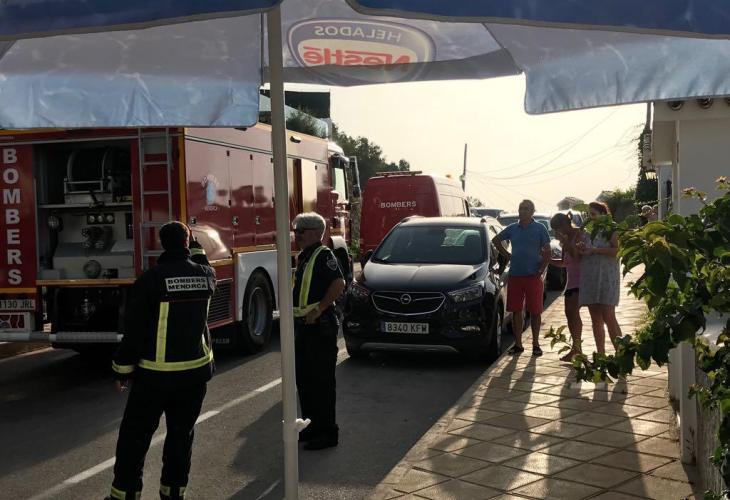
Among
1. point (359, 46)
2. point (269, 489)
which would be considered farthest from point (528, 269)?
point (359, 46)

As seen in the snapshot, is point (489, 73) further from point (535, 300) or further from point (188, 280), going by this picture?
point (535, 300)

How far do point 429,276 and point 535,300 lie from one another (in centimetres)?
129

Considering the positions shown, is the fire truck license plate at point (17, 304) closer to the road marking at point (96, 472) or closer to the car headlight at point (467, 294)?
the road marking at point (96, 472)

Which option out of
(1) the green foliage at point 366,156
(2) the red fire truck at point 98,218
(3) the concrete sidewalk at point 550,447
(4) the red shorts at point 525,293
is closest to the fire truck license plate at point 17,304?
(2) the red fire truck at point 98,218

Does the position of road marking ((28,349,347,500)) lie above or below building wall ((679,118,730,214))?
below

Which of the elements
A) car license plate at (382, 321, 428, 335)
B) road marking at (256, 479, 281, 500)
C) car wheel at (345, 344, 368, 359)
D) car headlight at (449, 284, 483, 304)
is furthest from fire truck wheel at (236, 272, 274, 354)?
road marking at (256, 479, 281, 500)

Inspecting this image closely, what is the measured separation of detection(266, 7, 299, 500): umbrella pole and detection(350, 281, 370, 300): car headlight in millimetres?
5379

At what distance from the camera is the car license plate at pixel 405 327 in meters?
8.69

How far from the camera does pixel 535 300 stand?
926 cm

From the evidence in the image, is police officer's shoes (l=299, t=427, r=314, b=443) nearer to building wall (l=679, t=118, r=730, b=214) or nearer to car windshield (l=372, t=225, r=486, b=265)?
building wall (l=679, t=118, r=730, b=214)

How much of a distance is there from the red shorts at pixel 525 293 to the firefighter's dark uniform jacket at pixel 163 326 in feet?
18.3

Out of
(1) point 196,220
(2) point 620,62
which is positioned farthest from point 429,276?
(2) point 620,62

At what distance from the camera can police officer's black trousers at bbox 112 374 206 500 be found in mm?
4238

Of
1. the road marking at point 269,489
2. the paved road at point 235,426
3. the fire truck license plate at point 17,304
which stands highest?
the fire truck license plate at point 17,304
